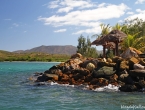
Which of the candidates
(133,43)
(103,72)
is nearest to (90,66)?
(103,72)

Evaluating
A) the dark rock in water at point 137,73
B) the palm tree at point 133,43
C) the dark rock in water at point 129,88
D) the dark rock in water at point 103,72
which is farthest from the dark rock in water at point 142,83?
the palm tree at point 133,43

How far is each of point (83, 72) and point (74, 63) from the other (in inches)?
179

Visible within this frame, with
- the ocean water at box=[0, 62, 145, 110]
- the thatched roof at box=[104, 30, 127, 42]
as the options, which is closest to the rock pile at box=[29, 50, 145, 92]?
the ocean water at box=[0, 62, 145, 110]

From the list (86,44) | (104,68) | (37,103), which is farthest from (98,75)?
(86,44)

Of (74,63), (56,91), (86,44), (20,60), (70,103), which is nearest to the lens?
(70,103)

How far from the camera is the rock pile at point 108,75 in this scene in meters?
19.5

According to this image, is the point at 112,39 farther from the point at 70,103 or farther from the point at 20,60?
the point at 20,60

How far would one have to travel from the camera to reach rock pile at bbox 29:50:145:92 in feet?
63.9

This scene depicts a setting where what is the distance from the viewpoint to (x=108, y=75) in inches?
851

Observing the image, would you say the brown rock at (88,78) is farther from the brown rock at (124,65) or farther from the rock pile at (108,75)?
the brown rock at (124,65)

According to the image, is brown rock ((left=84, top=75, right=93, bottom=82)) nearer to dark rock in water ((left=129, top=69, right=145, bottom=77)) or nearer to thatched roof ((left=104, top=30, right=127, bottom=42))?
dark rock in water ((left=129, top=69, right=145, bottom=77))

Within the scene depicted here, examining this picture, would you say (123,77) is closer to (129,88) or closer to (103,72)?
(103,72)

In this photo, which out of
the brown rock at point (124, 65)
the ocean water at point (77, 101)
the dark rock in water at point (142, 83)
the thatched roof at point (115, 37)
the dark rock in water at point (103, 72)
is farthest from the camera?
the thatched roof at point (115, 37)

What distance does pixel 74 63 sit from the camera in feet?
93.0
